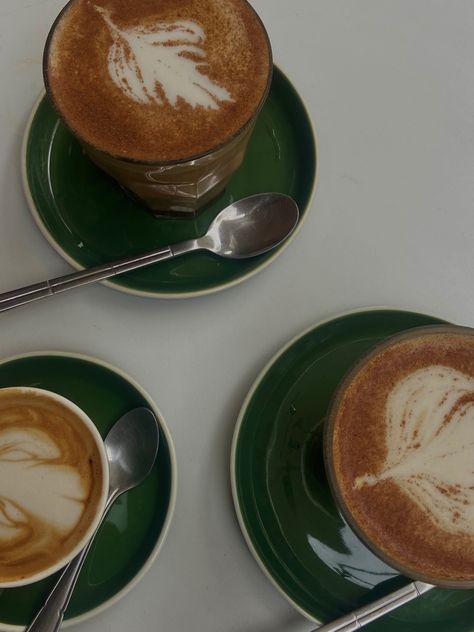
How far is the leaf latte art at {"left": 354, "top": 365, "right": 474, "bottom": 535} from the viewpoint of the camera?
983mm

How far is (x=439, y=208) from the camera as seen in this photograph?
4.23ft

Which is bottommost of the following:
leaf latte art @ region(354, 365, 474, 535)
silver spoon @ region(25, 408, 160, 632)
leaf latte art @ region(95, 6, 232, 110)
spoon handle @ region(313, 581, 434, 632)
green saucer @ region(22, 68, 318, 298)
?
spoon handle @ region(313, 581, 434, 632)

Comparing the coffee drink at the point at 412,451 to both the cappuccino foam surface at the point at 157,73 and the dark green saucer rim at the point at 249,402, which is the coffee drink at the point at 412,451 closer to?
the dark green saucer rim at the point at 249,402

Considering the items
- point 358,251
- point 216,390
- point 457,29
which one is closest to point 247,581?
point 216,390

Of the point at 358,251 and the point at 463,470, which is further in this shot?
the point at 358,251

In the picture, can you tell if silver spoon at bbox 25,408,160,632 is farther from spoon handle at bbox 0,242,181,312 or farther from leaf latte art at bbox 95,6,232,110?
leaf latte art at bbox 95,6,232,110

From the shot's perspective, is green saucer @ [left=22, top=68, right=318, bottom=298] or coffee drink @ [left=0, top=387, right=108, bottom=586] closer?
coffee drink @ [left=0, top=387, right=108, bottom=586]

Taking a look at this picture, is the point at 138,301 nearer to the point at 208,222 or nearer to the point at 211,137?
the point at 208,222

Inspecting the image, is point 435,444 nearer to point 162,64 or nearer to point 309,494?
point 309,494

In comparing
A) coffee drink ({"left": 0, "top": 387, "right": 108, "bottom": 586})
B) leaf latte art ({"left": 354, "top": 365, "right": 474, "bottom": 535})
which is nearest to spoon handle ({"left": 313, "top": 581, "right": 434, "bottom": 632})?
leaf latte art ({"left": 354, "top": 365, "right": 474, "bottom": 535})

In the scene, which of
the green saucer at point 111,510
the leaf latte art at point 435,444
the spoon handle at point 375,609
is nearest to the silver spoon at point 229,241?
the green saucer at point 111,510

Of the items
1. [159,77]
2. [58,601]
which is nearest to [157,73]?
[159,77]

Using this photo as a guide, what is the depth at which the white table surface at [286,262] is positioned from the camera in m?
1.10

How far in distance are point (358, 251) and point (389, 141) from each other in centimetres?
26
